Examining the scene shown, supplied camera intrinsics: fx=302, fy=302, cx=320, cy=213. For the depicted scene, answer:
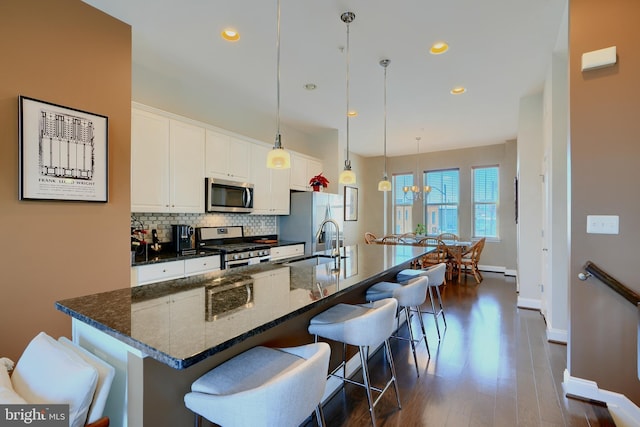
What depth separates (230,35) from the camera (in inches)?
106

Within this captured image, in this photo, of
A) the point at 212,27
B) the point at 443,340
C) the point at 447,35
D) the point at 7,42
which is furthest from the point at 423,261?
the point at 7,42

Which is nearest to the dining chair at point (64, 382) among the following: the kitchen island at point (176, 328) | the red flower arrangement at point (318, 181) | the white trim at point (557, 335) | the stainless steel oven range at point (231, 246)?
the kitchen island at point (176, 328)

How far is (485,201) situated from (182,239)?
656 cm

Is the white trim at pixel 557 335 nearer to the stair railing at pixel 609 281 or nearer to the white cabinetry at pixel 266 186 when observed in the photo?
the stair railing at pixel 609 281

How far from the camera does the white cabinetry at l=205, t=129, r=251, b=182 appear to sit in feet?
11.9

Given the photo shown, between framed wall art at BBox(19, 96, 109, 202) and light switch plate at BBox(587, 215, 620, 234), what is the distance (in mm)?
3600

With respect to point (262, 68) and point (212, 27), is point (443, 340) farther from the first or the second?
point (212, 27)

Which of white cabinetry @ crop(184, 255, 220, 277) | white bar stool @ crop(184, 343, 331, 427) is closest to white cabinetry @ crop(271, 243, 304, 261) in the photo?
white cabinetry @ crop(184, 255, 220, 277)

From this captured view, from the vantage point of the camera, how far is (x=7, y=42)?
193 cm

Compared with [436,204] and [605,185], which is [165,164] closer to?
[605,185]

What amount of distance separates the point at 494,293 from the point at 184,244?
15.9ft

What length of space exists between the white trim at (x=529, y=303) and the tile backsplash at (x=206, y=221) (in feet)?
12.4

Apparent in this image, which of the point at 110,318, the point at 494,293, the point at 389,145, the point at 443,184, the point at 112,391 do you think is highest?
the point at 389,145

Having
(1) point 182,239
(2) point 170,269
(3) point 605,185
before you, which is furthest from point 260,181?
(3) point 605,185
